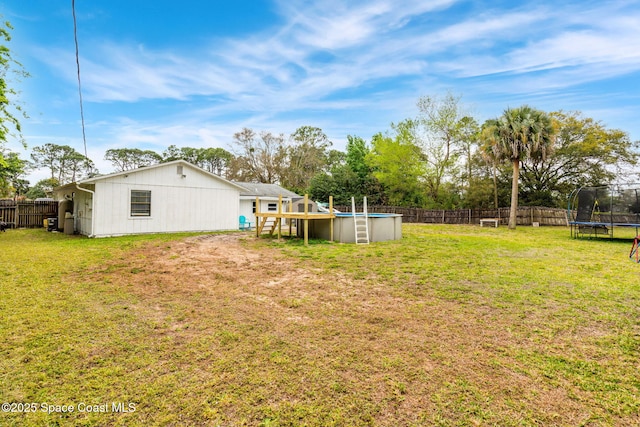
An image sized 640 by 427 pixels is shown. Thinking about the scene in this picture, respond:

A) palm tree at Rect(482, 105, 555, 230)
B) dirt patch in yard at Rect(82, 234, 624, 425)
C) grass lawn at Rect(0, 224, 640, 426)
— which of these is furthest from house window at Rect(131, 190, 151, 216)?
palm tree at Rect(482, 105, 555, 230)

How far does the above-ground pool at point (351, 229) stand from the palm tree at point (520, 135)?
9.73m

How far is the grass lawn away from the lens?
1971mm

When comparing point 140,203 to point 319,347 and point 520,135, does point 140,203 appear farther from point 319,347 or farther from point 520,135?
point 520,135

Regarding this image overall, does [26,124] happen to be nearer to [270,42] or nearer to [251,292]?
[270,42]

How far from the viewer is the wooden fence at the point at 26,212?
15110 millimetres

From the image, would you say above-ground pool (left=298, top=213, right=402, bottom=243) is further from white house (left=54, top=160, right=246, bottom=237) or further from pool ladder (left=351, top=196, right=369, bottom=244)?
white house (left=54, top=160, right=246, bottom=237)

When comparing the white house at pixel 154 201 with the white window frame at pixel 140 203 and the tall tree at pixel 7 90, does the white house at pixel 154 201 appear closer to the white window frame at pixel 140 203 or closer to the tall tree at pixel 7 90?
the white window frame at pixel 140 203

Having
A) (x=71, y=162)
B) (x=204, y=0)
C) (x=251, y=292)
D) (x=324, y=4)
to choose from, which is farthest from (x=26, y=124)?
(x=71, y=162)

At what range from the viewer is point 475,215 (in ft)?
71.2

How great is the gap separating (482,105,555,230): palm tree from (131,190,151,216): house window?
60.2ft

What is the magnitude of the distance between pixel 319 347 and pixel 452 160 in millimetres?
24234

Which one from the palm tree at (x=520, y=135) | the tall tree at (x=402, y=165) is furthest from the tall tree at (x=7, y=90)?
the tall tree at (x=402, y=165)

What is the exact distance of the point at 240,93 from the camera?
18.0 meters

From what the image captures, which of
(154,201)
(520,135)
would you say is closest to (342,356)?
(154,201)
